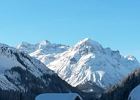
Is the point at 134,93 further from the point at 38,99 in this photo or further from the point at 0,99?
the point at 0,99

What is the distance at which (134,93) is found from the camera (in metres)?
111

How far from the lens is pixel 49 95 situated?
119 m

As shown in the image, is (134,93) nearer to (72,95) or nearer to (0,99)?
(72,95)

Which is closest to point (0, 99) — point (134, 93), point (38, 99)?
point (38, 99)

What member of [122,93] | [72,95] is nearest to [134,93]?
[72,95]

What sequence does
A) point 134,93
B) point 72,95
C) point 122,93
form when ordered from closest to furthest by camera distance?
point 134,93 → point 72,95 → point 122,93

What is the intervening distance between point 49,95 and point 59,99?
3655 mm

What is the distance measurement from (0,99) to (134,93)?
3583 inches

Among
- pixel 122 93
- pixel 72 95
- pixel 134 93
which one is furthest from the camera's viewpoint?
pixel 122 93

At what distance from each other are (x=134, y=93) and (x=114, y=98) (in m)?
88.6

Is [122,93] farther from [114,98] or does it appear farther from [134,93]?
[134,93]

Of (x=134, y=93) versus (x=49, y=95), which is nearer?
(x=134, y=93)

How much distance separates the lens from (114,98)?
199125 mm

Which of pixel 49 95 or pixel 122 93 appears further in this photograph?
pixel 122 93
